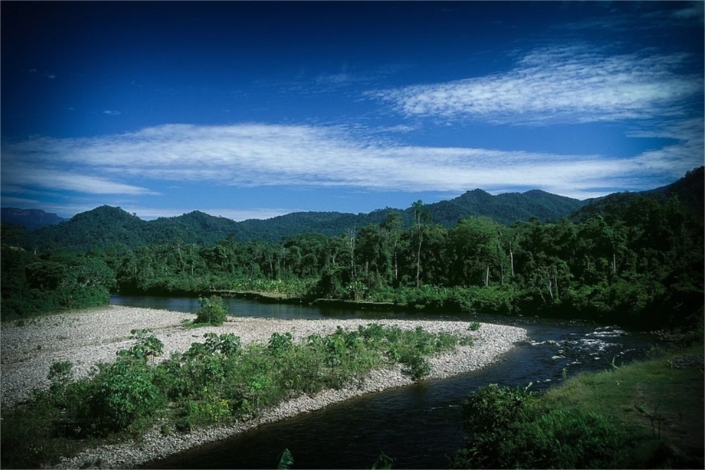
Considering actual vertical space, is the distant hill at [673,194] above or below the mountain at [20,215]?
above

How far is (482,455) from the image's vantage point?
1088cm

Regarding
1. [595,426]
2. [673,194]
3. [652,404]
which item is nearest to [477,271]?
[673,194]

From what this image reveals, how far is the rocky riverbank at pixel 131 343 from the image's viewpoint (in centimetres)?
1322

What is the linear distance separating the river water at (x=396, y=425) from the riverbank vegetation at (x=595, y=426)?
216 cm

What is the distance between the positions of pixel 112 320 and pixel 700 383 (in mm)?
38455

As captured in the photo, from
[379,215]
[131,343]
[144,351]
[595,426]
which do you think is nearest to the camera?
[595,426]

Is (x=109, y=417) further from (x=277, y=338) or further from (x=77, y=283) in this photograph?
(x=77, y=283)

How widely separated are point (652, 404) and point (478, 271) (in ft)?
139

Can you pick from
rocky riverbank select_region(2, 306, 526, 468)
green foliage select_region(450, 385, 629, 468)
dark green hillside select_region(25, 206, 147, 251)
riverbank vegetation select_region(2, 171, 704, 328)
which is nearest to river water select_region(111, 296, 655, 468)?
rocky riverbank select_region(2, 306, 526, 468)

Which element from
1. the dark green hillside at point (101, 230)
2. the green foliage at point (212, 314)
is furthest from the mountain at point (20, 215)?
the dark green hillside at point (101, 230)

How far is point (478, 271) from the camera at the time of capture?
2117 inches

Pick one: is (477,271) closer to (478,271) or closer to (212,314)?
(478,271)

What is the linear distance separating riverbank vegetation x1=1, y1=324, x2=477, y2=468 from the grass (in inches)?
307

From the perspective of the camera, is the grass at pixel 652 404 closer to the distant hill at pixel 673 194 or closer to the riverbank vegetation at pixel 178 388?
the distant hill at pixel 673 194
